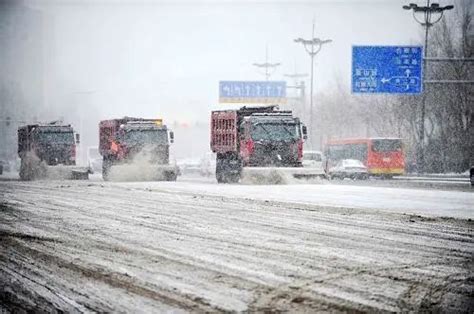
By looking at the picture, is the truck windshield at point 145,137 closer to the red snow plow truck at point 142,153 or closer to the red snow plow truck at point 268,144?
the red snow plow truck at point 142,153

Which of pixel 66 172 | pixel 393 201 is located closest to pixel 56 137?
pixel 66 172

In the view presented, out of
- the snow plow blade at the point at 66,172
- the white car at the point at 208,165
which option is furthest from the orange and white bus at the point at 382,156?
the snow plow blade at the point at 66,172

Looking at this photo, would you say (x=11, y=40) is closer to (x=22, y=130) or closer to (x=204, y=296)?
(x=22, y=130)

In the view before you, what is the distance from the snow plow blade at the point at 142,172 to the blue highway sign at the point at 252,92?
89.1 ft

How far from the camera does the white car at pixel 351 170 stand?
4000 cm

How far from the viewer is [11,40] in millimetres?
178500

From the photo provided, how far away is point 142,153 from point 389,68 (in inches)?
594

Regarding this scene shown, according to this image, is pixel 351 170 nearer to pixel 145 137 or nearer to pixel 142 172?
pixel 145 137

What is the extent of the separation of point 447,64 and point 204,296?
45.1 meters

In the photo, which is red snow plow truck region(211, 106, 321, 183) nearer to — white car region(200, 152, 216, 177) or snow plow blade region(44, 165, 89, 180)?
snow plow blade region(44, 165, 89, 180)

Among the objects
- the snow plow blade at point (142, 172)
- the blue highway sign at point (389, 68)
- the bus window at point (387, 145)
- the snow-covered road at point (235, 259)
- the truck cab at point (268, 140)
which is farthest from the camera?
the bus window at point (387, 145)

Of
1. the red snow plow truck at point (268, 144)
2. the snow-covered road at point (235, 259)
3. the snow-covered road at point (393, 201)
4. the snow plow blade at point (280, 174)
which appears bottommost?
the snow-covered road at point (235, 259)

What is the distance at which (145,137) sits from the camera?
29.6m

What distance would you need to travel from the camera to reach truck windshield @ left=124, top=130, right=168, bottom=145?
29469mm
